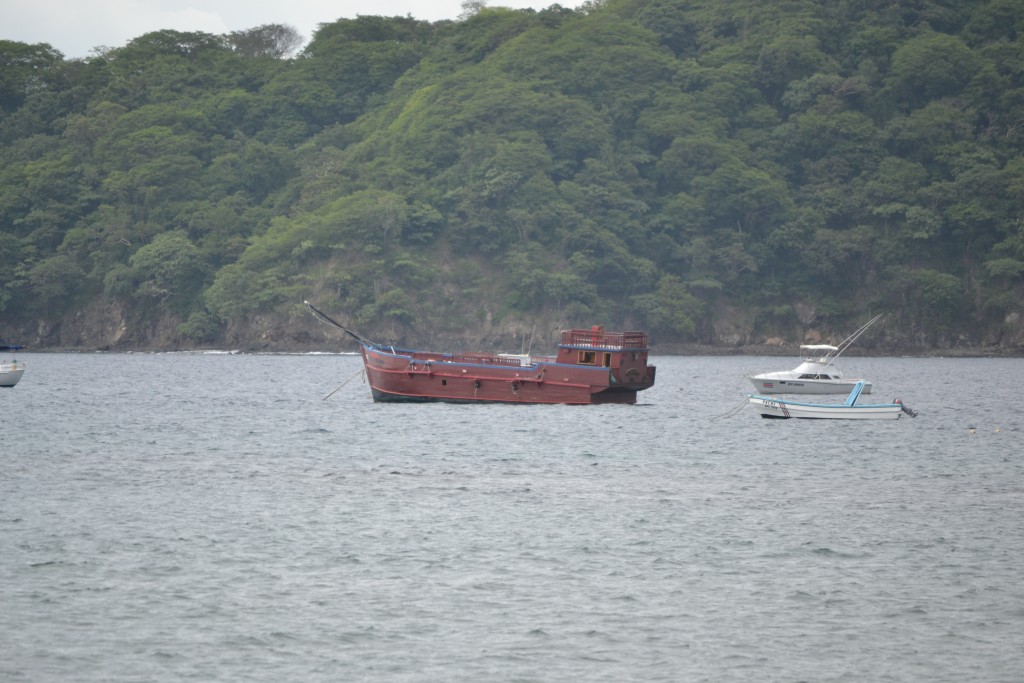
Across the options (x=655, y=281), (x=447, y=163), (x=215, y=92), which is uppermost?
(x=215, y=92)

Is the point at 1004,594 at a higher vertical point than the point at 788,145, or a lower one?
lower

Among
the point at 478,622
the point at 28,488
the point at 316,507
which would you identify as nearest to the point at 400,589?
the point at 478,622

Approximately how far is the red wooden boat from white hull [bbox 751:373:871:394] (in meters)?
11.8

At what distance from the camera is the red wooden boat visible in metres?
63.8

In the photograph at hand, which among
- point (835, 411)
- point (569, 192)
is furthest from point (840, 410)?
point (569, 192)

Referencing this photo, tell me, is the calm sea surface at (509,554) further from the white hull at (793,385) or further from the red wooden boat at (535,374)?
the white hull at (793,385)

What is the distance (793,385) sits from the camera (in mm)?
76812

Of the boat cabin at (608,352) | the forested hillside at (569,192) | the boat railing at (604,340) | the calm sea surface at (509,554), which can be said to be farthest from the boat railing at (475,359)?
the forested hillside at (569,192)

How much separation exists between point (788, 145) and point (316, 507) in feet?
411

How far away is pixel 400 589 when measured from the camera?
82.3 ft

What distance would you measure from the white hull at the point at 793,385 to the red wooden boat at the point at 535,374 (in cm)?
1184

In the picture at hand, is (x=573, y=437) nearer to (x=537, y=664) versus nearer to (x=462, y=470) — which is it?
(x=462, y=470)

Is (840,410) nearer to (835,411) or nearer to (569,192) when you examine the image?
(835,411)

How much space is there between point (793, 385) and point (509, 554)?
50898mm
